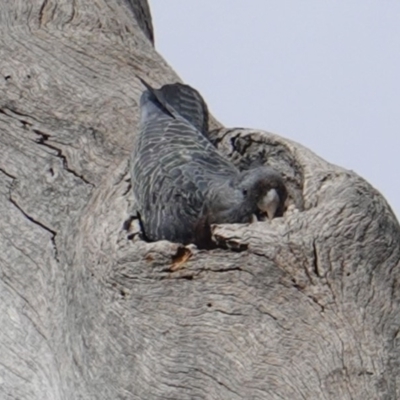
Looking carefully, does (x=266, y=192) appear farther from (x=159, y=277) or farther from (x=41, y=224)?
→ (x=41, y=224)

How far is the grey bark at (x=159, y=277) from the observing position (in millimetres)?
2805

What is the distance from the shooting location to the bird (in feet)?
10.9

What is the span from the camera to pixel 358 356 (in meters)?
2.74

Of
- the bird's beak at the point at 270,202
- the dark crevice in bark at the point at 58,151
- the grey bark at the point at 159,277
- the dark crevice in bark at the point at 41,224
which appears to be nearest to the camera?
the grey bark at the point at 159,277

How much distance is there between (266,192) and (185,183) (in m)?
0.39

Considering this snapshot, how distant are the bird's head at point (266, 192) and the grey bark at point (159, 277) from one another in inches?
2.3

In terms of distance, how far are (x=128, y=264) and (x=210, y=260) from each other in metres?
0.24

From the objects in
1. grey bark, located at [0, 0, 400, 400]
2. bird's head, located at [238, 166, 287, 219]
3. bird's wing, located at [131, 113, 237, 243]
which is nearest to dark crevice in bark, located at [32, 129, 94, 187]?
grey bark, located at [0, 0, 400, 400]

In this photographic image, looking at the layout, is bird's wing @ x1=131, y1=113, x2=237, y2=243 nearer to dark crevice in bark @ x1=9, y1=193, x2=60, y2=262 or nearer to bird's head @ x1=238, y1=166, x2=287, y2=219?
bird's head @ x1=238, y1=166, x2=287, y2=219

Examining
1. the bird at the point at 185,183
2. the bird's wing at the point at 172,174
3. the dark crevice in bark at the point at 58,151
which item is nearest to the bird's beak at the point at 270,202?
the bird at the point at 185,183

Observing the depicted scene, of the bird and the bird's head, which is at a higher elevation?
the bird's head

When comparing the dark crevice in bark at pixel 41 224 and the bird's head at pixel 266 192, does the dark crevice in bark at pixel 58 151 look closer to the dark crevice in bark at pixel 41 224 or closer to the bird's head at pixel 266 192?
the dark crevice in bark at pixel 41 224

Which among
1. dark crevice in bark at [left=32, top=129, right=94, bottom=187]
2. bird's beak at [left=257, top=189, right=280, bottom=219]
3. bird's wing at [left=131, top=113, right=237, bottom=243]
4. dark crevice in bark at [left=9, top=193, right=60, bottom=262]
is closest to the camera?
bird's beak at [left=257, top=189, right=280, bottom=219]

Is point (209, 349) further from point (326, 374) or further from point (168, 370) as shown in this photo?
point (326, 374)
